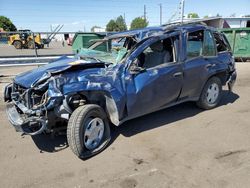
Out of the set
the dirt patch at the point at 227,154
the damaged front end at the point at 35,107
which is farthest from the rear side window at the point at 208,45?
the damaged front end at the point at 35,107

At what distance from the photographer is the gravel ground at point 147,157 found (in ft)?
10.4

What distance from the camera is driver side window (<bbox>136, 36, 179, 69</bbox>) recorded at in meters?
4.38

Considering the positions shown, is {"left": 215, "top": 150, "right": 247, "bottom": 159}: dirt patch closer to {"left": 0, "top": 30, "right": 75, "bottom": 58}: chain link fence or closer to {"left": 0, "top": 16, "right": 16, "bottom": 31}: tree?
{"left": 0, "top": 30, "right": 75, "bottom": 58}: chain link fence

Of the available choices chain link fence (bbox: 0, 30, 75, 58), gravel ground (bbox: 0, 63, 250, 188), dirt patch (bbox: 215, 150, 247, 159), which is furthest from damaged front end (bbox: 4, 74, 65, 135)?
chain link fence (bbox: 0, 30, 75, 58)

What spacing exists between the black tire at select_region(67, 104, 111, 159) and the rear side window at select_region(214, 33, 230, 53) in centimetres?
343

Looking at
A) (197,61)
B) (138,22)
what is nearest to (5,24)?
(138,22)

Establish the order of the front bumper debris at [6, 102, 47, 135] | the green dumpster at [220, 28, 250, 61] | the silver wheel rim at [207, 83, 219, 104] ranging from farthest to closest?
the green dumpster at [220, 28, 250, 61]
the silver wheel rim at [207, 83, 219, 104]
the front bumper debris at [6, 102, 47, 135]

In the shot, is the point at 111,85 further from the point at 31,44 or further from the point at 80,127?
the point at 31,44

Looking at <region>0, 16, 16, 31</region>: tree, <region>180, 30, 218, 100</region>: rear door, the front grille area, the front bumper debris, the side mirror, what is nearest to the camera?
the front bumper debris

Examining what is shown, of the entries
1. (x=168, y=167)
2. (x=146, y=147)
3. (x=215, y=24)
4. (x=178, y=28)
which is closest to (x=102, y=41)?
(x=178, y=28)

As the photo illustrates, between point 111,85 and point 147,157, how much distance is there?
1184 millimetres

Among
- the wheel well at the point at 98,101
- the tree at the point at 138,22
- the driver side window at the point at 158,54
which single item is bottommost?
the wheel well at the point at 98,101

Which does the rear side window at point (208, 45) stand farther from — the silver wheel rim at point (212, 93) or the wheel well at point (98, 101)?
the wheel well at point (98, 101)

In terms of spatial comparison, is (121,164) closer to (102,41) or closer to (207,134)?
(207,134)
